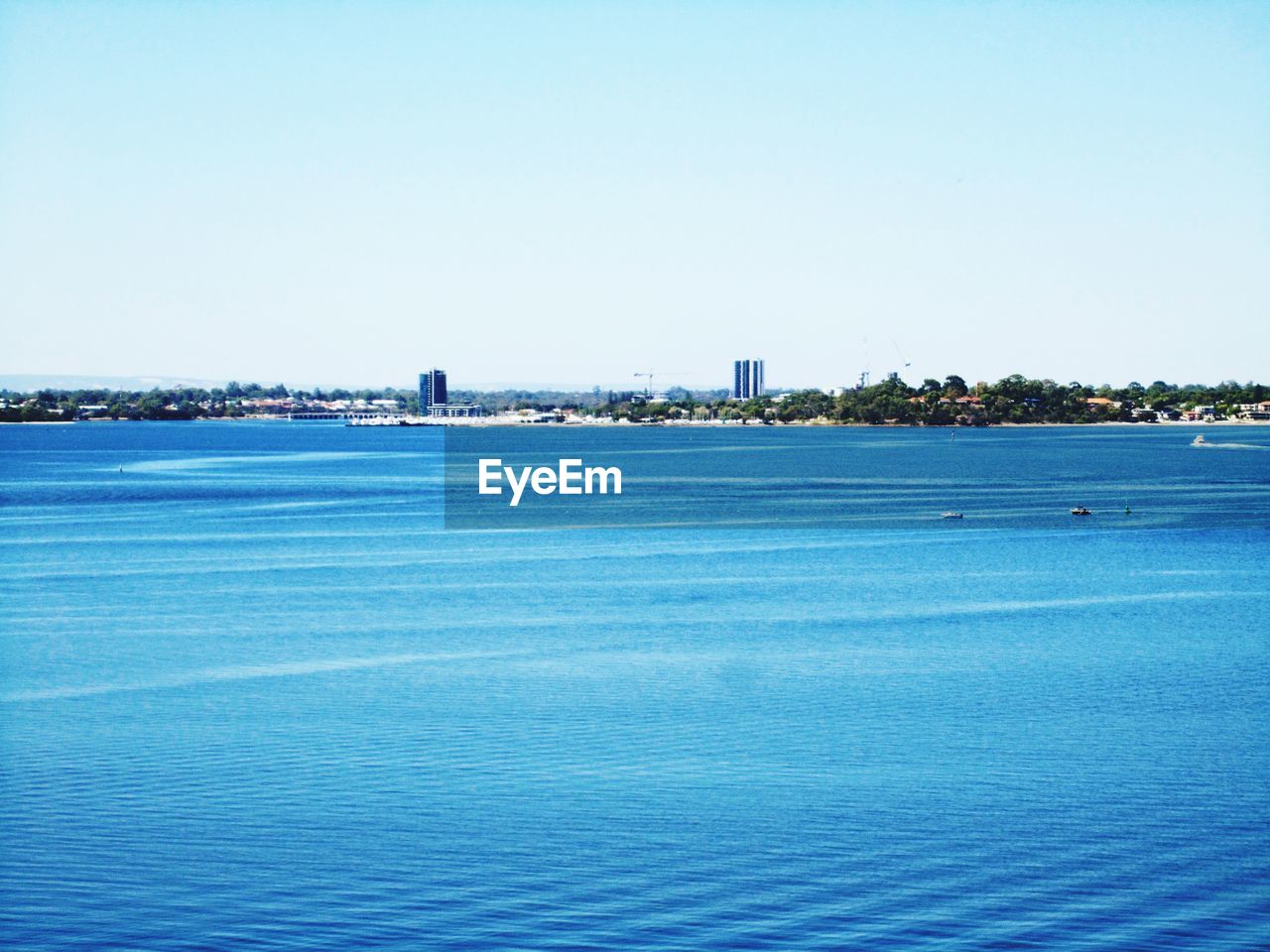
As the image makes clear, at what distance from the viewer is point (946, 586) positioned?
4575 centimetres

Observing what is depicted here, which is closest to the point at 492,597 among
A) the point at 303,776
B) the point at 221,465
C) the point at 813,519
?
the point at 303,776

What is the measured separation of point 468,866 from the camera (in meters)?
17.7

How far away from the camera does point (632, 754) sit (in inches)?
908

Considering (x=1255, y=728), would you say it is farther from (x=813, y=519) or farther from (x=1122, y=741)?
(x=813, y=519)

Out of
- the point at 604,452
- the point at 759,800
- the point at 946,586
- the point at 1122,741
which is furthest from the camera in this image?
the point at 604,452

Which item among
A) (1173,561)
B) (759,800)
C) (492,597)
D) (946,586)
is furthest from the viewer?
(1173,561)

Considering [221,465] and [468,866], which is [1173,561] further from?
[221,465]

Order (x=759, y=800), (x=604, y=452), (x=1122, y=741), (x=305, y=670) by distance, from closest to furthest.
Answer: (x=759, y=800) → (x=1122, y=741) → (x=305, y=670) → (x=604, y=452)

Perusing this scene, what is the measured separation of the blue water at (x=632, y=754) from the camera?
16.3m

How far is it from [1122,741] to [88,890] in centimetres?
1618

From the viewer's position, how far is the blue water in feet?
53.6

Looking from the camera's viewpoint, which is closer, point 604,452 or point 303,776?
point 303,776

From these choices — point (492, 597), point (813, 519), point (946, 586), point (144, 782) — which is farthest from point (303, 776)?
point (813, 519)

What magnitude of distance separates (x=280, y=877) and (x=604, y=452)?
507ft
